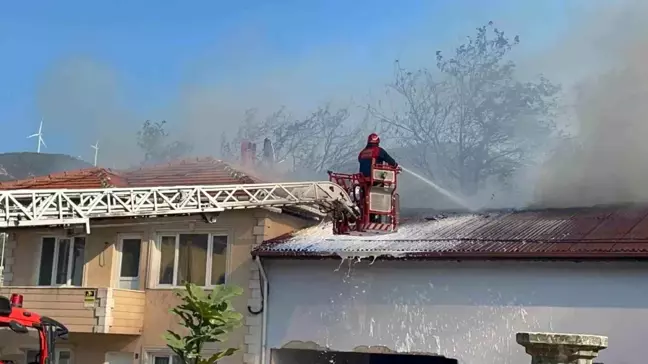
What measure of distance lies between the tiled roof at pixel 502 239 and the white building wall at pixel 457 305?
1.11 feet

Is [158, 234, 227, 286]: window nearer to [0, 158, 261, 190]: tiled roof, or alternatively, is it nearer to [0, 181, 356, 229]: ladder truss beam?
[0, 158, 261, 190]: tiled roof

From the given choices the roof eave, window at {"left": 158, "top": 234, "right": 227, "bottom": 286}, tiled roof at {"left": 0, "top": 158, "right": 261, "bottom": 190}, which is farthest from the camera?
tiled roof at {"left": 0, "top": 158, "right": 261, "bottom": 190}

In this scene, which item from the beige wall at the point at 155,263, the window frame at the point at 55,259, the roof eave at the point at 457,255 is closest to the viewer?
the roof eave at the point at 457,255

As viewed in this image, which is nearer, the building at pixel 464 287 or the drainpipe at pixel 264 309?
the building at pixel 464 287

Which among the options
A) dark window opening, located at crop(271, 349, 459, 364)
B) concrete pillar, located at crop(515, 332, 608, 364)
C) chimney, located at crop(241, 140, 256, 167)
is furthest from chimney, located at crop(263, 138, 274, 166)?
concrete pillar, located at crop(515, 332, 608, 364)

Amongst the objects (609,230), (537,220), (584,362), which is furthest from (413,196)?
(584,362)

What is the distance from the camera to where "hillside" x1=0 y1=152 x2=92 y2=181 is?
28.1m

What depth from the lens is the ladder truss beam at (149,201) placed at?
11486 millimetres

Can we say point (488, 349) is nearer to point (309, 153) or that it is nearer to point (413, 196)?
point (413, 196)

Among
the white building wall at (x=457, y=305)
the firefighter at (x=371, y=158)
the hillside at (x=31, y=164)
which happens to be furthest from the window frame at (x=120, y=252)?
the hillside at (x=31, y=164)

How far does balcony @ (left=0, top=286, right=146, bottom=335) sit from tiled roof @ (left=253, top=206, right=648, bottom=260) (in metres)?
3.06

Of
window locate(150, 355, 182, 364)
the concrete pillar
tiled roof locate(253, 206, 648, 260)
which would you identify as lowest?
window locate(150, 355, 182, 364)

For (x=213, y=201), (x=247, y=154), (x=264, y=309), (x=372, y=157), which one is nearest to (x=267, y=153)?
(x=247, y=154)

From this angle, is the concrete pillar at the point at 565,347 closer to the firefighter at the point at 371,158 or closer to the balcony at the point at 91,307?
the firefighter at the point at 371,158
